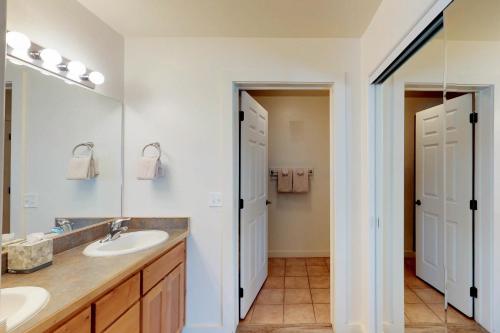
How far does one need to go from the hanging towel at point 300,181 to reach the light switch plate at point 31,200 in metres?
2.83

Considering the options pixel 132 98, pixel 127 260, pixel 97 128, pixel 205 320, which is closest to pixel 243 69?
pixel 132 98

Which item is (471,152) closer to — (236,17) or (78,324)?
(236,17)

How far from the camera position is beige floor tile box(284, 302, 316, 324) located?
7.21 ft

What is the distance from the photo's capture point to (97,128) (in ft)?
6.15

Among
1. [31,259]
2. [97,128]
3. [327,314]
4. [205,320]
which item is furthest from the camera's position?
[327,314]

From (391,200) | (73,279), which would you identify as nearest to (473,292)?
(391,200)

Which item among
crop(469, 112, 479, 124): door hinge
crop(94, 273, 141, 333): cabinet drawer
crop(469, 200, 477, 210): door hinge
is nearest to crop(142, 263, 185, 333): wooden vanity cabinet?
crop(94, 273, 141, 333): cabinet drawer

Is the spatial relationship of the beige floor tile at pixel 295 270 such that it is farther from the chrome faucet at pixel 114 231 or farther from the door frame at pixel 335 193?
the chrome faucet at pixel 114 231

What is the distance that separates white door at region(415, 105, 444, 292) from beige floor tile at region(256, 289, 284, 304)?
1355mm

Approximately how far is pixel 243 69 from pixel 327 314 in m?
2.19

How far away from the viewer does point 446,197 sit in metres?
1.39

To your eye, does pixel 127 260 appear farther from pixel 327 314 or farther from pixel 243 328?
pixel 327 314

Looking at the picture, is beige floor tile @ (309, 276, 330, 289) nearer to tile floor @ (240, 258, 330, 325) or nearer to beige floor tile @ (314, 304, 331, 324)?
tile floor @ (240, 258, 330, 325)

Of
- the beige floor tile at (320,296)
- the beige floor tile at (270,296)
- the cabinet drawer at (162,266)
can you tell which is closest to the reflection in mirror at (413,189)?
the beige floor tile at (320,296)
